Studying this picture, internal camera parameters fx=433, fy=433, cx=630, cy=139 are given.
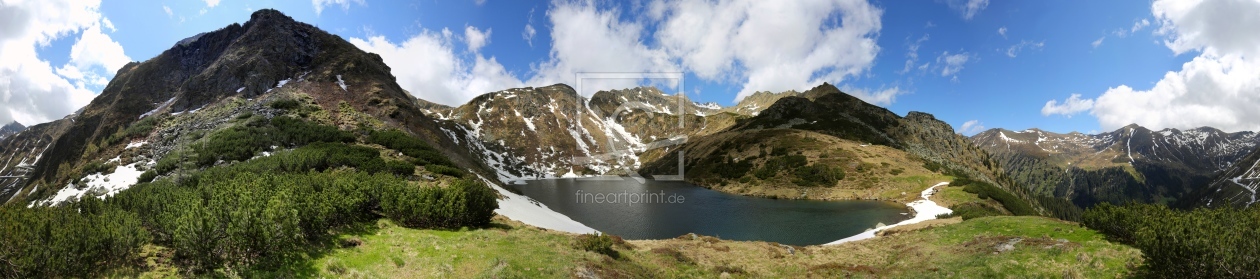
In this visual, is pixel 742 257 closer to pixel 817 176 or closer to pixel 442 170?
pixel 442 170

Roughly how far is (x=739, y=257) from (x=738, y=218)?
34786mm

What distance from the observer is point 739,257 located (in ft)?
104

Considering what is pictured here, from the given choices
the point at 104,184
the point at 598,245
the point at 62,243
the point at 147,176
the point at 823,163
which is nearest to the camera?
the point at 62,243

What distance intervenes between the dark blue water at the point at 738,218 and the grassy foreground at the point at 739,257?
16085 millimetres

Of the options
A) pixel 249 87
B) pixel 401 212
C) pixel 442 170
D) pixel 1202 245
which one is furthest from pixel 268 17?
pixel 1202 245

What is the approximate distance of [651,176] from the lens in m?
165

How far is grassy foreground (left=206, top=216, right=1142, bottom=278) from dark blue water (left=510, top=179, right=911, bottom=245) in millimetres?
16085

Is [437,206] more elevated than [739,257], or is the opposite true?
[437,206]

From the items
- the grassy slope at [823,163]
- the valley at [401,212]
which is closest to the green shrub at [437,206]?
the valley at [401,212]

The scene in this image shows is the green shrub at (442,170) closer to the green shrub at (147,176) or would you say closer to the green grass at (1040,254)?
the green shrub at (147,176)

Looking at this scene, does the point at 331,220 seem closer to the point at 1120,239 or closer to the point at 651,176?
the point at 1120,239

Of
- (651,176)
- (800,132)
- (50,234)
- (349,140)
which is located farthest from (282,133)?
(800,132)

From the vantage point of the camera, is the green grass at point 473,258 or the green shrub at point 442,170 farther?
the green shrub at point 442,170

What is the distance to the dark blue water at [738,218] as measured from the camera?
5247cm
